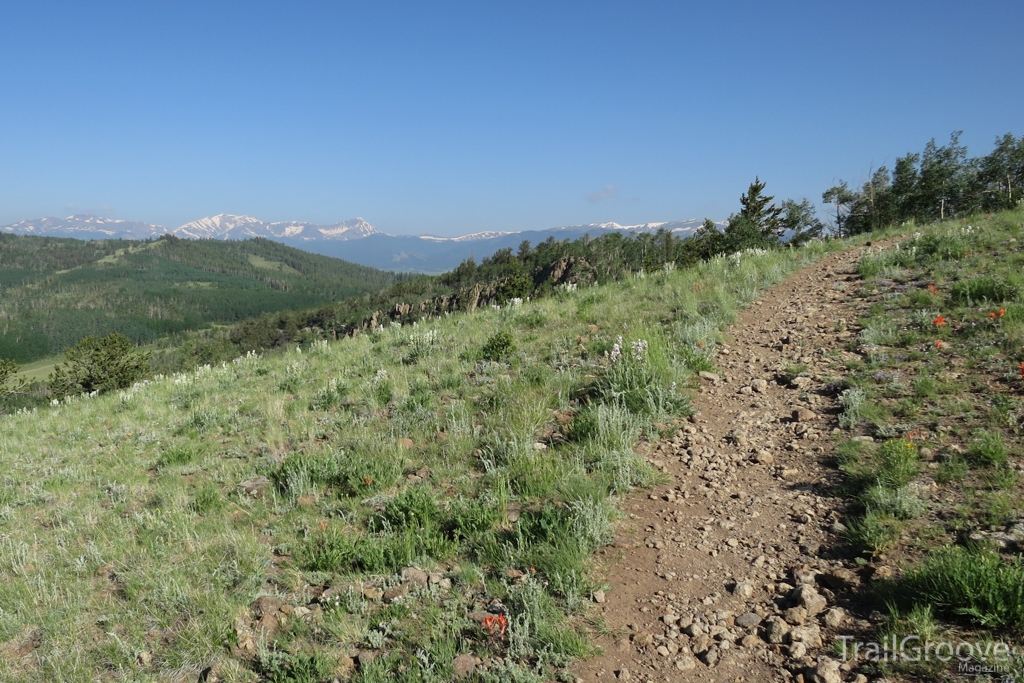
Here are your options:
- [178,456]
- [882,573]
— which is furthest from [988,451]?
[178,456]

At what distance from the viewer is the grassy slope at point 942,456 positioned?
8.93 feet

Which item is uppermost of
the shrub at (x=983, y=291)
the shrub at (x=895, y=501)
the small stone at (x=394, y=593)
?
the shrub at (x=983, y=291)

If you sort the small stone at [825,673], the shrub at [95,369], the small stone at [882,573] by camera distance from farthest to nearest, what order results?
1. the shrub at [95,369]
2. the small stone at [882,573]
3. the small stone at [825,673]

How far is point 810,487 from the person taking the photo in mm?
4234

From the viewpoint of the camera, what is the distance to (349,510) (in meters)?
4.88

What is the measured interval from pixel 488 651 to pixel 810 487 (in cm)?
307

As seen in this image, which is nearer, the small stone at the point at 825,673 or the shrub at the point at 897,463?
the small stone at the point at 825,673

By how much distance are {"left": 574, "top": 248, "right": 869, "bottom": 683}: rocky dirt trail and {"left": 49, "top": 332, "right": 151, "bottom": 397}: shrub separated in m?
75.6

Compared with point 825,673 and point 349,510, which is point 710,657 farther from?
point 349,510

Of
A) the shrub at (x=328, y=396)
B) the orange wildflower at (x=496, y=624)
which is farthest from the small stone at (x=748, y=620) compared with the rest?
the shrub at (x=328, y=396)

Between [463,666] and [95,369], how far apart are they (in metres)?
82.8

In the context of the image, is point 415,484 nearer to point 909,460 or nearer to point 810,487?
point 810,487

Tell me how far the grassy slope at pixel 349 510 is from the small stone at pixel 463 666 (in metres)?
0.06

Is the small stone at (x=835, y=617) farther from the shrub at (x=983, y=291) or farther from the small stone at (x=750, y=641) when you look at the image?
the shrub at (x=983, y=291)
